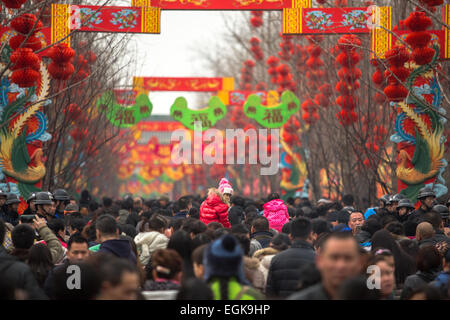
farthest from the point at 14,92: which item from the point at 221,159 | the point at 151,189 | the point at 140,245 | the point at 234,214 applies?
the point at 151,189

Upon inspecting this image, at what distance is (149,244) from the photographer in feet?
26.6

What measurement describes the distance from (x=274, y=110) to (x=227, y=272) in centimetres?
1888

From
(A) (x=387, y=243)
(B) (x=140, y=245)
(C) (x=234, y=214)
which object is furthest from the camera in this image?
(C) (x=234, y=214)

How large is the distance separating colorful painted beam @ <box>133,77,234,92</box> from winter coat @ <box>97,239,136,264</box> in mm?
19726

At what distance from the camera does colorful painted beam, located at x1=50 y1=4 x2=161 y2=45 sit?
1432cm

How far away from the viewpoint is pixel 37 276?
6.50 metres

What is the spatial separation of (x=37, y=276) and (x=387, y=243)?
340 centimetres

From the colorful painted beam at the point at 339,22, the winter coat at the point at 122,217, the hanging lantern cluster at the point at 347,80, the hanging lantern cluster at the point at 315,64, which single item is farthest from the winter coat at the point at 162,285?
the hanging lantern cluster at the point at 315,64

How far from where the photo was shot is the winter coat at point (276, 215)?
11359 millimetres

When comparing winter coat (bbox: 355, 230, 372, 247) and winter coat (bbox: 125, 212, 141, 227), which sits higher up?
winter coat (bbox: 125, 212, 141, 227)

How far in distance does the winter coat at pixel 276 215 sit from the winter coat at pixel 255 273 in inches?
168

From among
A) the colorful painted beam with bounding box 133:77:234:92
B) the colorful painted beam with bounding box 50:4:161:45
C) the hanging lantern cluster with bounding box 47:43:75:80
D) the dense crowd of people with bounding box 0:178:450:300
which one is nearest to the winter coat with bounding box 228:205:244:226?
the dense crowd of people with bounding box 0:178:450:300

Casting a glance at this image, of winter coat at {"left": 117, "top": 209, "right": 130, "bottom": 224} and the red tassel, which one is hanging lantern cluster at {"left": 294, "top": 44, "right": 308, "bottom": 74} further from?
winter coat at {"left": 117, "top": 209, "right": 130, "bottom": 224}
